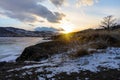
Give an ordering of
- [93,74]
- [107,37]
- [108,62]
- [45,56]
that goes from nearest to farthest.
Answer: [93,74] < [108,62] < [45,56] < [107,37]

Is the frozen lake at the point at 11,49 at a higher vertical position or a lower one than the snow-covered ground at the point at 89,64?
lower

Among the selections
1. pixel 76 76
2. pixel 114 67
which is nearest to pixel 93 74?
pixel 76 76

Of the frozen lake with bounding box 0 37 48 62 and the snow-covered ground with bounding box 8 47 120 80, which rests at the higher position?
the snow-covered ground with bounding box 8 47 120 80

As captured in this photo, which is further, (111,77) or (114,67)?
(114,67)

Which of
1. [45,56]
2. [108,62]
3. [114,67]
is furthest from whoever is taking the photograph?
[45,56]

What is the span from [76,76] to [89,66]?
157cm

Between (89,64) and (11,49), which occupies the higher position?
(89,64)

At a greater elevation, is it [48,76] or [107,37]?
[107,37]

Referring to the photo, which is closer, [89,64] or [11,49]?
[89,64]

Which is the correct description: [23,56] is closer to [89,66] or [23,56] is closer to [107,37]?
[107,37]

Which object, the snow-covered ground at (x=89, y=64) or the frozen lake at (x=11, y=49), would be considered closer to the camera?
the snow-covered ground at (x=89, y=64)

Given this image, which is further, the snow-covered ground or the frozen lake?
the frozen lake

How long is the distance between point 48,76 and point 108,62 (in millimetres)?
3441

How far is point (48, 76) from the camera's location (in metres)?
8.25
